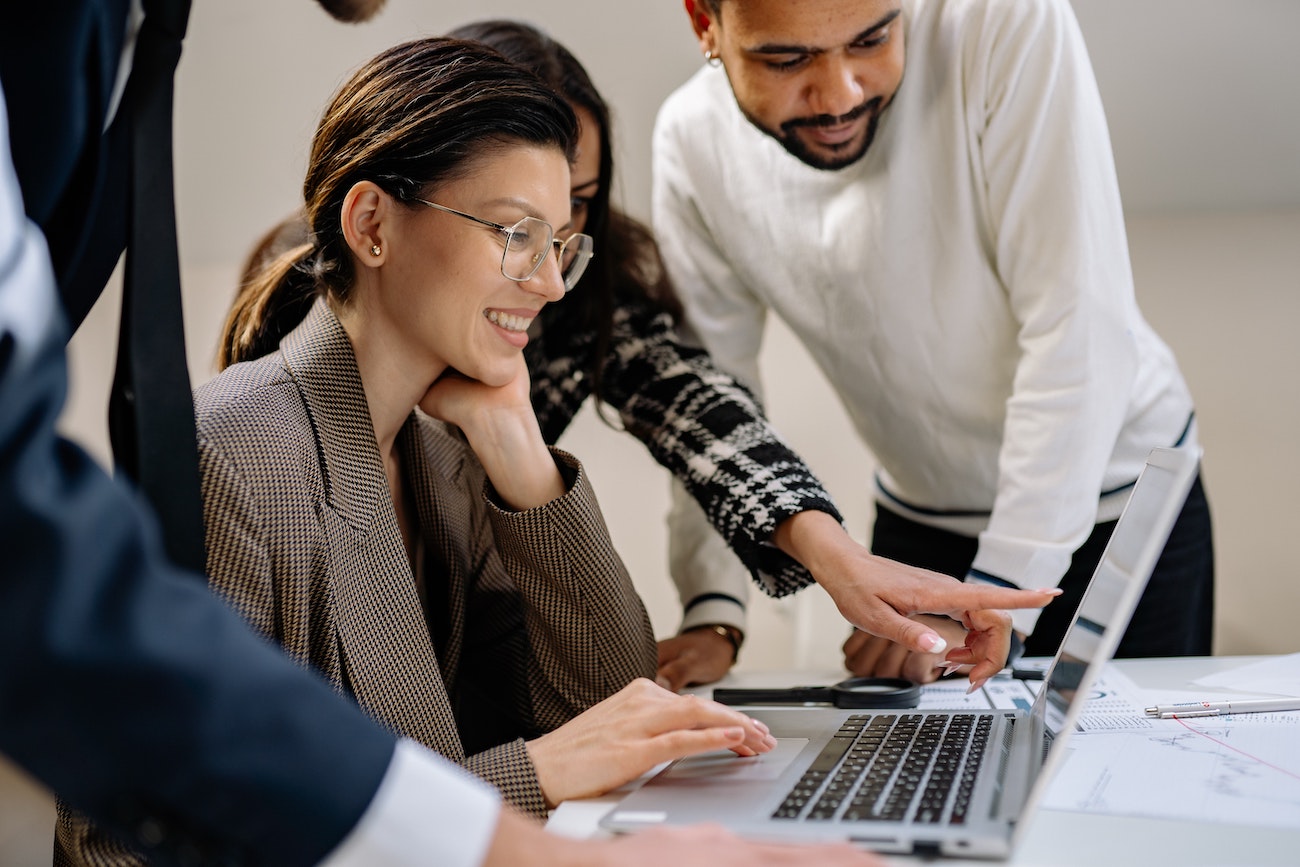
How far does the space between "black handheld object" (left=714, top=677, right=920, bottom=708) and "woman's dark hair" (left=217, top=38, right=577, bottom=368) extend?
59cm

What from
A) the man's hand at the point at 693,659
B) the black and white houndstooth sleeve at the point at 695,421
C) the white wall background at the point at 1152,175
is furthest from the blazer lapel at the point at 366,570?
the white wall background at the point at 1152,175

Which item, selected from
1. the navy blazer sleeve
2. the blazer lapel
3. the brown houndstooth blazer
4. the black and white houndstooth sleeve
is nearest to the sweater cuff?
the black and white houndstooth sleeve

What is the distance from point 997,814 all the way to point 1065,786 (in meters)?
0.18

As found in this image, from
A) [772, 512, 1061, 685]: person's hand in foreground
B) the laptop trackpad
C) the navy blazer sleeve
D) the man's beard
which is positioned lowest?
the laptop trackpad

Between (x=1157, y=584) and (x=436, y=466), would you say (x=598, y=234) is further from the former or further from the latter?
(x=1157, y=584)

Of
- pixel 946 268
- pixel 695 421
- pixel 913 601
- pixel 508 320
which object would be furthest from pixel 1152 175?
pixel 508 320

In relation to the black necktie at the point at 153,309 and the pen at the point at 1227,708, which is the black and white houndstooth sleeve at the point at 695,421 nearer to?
the pen at the point at 1227,708

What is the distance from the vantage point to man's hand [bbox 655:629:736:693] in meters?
1.30

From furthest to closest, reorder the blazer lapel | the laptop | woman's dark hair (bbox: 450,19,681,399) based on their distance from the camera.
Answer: woman's dark hair (bbox: 450,19,681,399) → the blazer lapel → the laptop

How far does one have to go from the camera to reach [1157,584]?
59.7 inches

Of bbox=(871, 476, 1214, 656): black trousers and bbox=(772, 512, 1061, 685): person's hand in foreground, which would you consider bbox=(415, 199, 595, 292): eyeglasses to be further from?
bbox=(871, 476, 1214, 656): black trousers

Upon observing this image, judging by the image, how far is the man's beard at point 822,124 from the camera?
1.34 metres

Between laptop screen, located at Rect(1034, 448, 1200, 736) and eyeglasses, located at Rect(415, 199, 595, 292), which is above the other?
eyeglasses, located at Rect(415, 199, 595, 292)

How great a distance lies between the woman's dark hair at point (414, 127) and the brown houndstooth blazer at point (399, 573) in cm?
11
